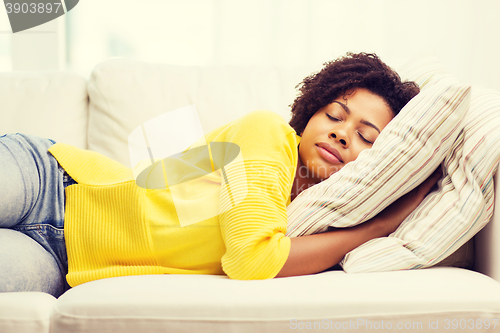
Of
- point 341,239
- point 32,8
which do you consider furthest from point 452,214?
point 32,8

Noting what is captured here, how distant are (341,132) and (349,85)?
198mm

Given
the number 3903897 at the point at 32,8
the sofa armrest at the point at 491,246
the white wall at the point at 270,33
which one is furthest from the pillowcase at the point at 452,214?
the number 3903897 at the point at 32,8

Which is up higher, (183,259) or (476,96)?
(476,96)

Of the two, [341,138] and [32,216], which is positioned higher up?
[341,138]

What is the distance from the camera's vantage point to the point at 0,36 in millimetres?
2188

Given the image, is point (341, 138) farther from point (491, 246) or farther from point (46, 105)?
point (46, 105)

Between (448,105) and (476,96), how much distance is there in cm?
20

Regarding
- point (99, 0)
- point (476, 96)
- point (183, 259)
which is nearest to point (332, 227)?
point (183, 259)

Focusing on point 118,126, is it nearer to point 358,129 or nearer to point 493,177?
point 358,129

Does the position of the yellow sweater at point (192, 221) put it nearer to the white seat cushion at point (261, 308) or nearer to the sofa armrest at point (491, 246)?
the white seat cushion at point (261, 308)

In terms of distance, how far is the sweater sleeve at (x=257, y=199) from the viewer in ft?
2.42

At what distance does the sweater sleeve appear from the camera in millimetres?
739

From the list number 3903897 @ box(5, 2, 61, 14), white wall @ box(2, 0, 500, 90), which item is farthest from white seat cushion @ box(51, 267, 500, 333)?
number 3903897 @ box(5, 2, 61, 14)

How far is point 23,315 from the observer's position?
61 cm
